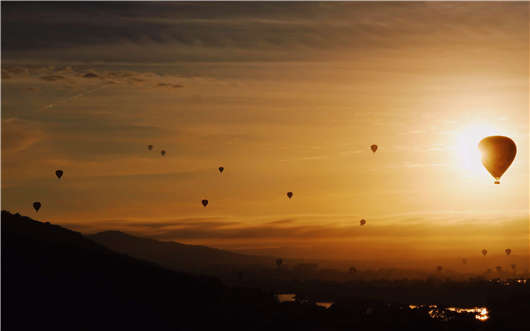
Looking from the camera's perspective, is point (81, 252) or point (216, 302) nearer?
point (216, 302)

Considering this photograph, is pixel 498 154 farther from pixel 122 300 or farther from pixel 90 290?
pixel 90 290

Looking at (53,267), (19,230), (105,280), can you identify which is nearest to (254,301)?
(105,280)

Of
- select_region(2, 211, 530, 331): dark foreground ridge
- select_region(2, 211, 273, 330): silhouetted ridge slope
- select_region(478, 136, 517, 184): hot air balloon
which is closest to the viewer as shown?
select_region(2, 211, 273, 330): silhouetted ridge slope

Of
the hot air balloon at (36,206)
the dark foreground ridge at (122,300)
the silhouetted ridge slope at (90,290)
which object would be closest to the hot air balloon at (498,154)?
the dark foreground ridge at (122,300)

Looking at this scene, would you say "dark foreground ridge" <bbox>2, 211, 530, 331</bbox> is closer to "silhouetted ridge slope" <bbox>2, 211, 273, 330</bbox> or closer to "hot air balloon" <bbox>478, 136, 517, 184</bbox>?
"silhouetted ridge slope" <bbox>2, 211, 273, 330</bbox>

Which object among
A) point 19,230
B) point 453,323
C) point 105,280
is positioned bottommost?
point 453,323

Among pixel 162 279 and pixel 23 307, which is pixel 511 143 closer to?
pixel 162 279

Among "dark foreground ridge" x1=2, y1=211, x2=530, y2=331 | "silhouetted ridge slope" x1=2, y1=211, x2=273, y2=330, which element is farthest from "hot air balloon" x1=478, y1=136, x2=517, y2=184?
"silhouetted ridge slope" x1=2, y1=211, x2=273, y2=330
